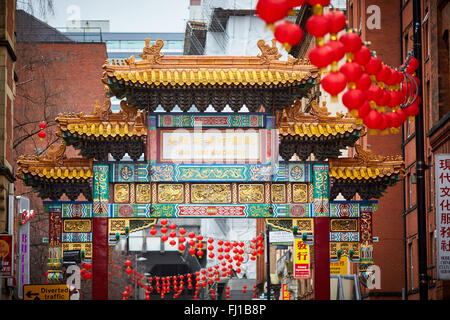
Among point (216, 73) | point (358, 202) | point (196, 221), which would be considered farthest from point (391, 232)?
point (196, 221)

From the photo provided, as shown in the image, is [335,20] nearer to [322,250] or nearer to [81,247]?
[322,250]

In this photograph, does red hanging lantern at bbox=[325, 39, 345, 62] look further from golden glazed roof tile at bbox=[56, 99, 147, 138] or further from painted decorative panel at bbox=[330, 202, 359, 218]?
painted decorative panel at bbox=[330, 202, 359, 218]

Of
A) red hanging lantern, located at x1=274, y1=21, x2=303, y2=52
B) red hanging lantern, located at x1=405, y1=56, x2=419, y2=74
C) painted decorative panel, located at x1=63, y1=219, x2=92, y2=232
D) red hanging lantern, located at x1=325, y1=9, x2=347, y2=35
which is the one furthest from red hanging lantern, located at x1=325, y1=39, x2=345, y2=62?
painted decorative panel, located at x1=63, y1=219, x2=92, y2=232

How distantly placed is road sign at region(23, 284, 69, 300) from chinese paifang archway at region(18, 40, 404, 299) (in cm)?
153

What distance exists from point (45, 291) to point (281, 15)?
15.0m

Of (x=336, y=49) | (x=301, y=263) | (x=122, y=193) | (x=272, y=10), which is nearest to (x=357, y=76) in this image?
(x=336, y=49)

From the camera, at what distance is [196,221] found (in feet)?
279

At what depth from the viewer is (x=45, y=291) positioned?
2369 centimetres

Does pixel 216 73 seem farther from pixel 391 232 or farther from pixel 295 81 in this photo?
pixel 391 232

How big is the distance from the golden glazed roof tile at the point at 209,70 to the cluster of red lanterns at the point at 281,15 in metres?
13.7

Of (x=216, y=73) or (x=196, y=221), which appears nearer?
(x=216, y=73)

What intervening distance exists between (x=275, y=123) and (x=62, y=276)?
7519mm

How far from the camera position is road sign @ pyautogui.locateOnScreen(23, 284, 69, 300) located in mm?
23500

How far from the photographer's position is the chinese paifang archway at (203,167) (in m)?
25.5
